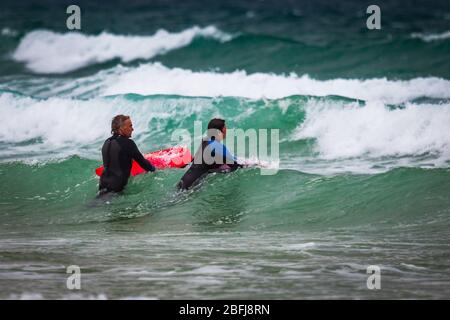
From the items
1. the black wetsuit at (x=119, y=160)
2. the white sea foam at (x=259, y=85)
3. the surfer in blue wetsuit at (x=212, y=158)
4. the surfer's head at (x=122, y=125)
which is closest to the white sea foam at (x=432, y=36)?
the white sea foam at (x=259, y=85)

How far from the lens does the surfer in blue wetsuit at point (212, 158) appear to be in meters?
11.5

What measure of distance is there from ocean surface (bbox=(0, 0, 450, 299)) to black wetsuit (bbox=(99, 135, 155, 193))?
26cm

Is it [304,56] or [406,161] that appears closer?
[406,161]

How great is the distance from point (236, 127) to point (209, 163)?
330 inches

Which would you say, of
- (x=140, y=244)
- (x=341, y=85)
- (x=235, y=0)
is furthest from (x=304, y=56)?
(x=140, y=244)

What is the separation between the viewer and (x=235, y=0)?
100 ft

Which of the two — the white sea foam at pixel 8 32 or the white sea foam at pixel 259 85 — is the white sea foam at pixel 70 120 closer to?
the white sea foam at pixel 259 85

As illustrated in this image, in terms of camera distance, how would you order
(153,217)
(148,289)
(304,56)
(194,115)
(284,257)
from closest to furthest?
(148,289), (284,257), (153,217), (194,115), (304,56)

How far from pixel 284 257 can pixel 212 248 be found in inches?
31.9

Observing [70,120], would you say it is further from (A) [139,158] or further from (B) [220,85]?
(A) [139,158]

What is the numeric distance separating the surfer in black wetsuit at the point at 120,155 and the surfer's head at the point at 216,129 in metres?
0.83

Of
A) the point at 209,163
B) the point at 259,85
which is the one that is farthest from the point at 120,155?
the point at 259,85

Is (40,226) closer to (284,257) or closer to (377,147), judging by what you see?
(284,257)

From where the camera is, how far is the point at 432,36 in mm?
26797
